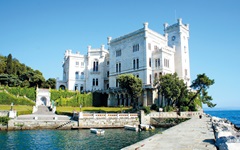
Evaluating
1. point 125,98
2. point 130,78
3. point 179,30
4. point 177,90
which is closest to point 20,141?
point 130,78

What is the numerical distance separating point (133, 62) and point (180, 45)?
44.4ft

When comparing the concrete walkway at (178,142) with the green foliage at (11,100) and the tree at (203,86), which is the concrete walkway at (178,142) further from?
the green foliage at (11,100)

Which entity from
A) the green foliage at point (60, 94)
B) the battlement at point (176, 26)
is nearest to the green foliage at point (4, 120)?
the green foliage at point (60, 94)

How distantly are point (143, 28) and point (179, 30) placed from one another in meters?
11.9

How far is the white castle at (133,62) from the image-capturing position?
49.7 m

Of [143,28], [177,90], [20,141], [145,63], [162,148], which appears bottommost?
[20,141]

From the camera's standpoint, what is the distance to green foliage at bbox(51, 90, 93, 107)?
52562 millimetres

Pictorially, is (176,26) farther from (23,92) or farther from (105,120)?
(23,92)

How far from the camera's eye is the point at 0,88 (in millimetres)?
47438

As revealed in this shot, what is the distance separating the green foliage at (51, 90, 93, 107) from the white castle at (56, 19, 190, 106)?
15.4ft

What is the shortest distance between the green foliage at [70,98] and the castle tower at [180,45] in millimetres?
23868

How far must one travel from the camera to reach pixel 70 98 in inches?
2121

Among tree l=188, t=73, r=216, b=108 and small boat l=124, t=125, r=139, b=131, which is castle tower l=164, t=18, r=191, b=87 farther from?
small boat l=124, t=125, r=139, b=131

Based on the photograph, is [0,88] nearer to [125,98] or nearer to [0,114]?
[0,114]
